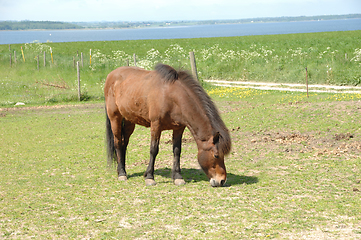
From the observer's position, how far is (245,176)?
26.8 ft

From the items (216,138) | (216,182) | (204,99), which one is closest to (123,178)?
(216,182)

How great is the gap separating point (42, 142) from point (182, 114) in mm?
7042

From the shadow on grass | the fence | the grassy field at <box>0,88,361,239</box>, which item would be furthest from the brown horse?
the fence

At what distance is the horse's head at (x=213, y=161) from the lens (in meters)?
7.06

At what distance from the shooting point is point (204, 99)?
288 inches

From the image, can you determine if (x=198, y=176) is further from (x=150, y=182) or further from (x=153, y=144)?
(x=153, y=144)

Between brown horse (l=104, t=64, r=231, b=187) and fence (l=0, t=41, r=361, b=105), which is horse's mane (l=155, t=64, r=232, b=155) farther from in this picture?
fence (l=0, t=41, r=361, b=105)

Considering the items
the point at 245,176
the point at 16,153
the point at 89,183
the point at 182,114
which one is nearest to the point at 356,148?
the point at 245,176

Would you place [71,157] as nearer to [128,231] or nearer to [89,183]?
[89,183]

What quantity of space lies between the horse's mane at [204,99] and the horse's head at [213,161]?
4.2 inches

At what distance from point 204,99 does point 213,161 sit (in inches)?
46.2

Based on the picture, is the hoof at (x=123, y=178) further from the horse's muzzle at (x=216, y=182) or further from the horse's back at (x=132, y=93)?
the horse's muzzle at (x=216, y=182)

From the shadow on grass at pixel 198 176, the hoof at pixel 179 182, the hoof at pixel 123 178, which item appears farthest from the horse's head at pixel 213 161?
the hoof at pixel 123 178

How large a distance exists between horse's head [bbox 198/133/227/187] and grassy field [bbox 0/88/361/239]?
216 millimetres
